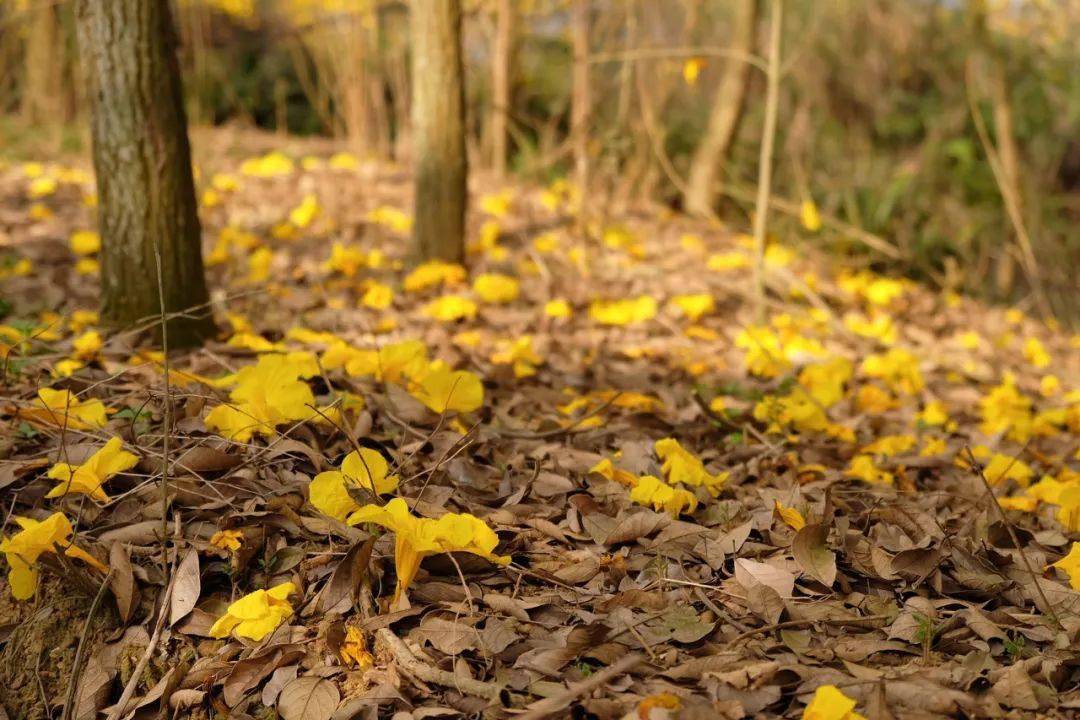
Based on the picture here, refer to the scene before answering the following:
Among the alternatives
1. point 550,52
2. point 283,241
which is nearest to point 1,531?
point 283,241

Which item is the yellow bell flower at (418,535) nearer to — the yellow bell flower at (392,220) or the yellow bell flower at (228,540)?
the yellow bell flower at (228,540)

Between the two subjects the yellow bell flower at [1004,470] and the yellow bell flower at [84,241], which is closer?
the yellow bell flower at [1004,470]

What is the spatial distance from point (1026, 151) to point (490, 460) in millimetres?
9039

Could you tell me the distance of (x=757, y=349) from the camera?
4180 mm

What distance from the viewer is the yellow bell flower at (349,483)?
1993mm

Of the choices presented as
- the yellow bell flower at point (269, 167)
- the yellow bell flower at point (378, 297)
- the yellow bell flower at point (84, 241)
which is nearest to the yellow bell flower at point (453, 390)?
the yellow bell flower at point (378, 297)

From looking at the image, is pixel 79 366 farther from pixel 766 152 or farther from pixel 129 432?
pixel 766 152

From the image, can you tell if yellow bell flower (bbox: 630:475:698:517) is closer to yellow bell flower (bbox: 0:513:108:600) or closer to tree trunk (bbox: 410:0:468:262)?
yellow bell flower (bbox: 0:513:108:600)

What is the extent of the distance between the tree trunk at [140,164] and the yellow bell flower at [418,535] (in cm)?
143

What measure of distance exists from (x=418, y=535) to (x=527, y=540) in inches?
15.3

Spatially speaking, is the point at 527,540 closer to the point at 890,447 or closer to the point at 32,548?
the point at 32,548

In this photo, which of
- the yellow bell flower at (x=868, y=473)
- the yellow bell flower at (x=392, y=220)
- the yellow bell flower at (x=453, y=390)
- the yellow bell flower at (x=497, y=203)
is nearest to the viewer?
the yellow bell flower at (x=453, y=390)

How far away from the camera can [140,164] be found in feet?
10.3

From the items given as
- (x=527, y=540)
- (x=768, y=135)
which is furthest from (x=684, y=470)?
(x=768, y=135)
